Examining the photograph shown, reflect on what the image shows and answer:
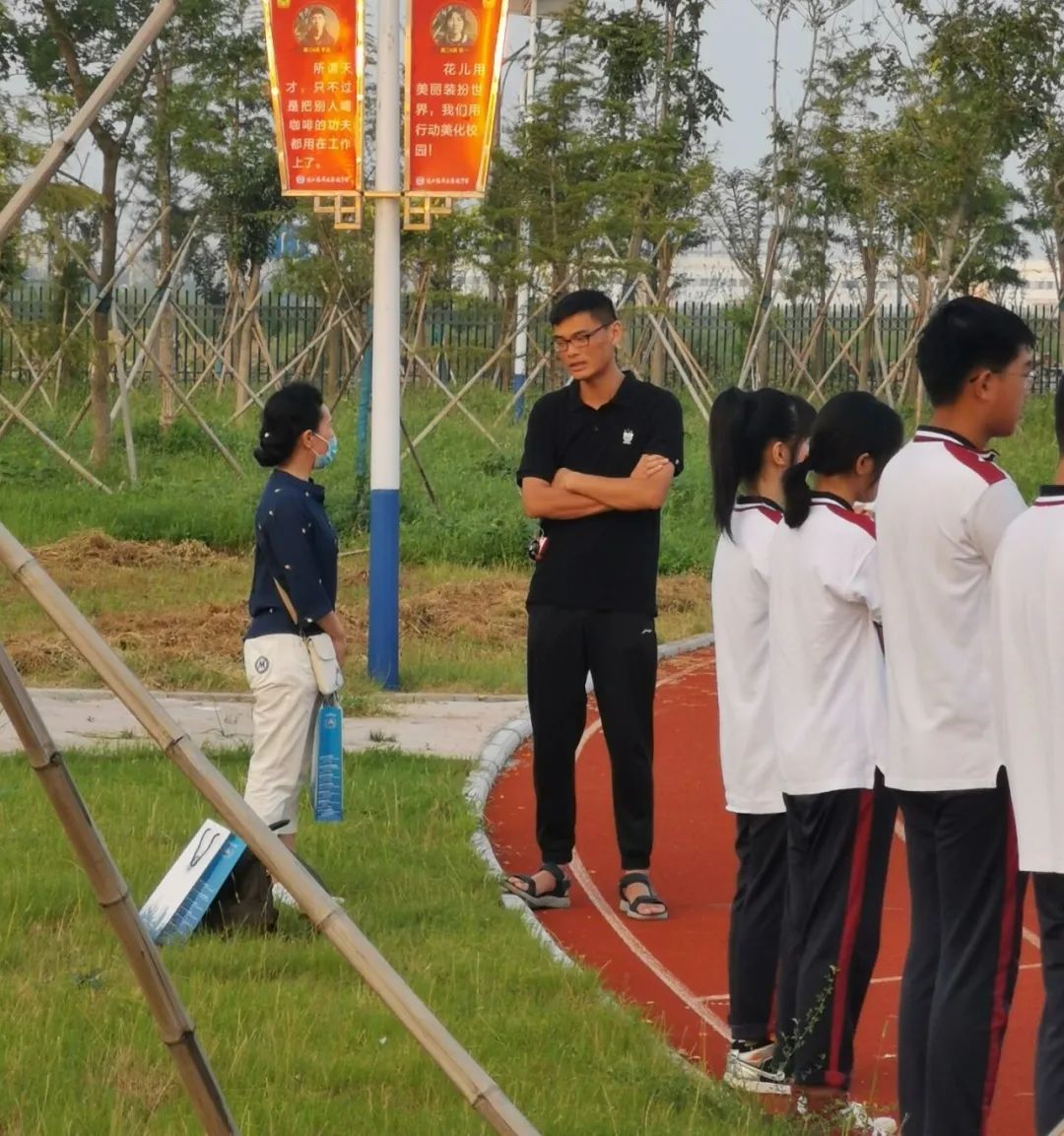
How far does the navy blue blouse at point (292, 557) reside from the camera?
252 inches

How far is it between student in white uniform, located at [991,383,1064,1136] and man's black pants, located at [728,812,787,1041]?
131cm

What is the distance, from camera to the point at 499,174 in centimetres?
2086

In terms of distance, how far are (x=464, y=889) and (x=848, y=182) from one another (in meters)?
20.0

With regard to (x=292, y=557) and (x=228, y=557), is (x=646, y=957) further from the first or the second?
(x=228, y=557)

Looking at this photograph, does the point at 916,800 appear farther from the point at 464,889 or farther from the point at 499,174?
the point at 499,174

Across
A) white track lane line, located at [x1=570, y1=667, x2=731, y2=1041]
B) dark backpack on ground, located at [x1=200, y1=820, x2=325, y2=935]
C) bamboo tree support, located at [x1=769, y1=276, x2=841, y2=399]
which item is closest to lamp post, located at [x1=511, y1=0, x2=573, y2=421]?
bamboo tree support, located at [x1=769, y1=276, x2=841, y2=399]

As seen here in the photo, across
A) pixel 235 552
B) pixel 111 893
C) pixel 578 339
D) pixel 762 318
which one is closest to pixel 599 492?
pixel 578 339

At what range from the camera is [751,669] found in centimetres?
519

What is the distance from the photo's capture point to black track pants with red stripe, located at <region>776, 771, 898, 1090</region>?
4629 mm

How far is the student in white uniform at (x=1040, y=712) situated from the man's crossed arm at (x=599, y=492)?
2.93 meters

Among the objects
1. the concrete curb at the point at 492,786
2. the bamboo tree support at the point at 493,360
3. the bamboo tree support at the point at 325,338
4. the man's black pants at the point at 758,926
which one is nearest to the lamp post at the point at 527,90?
the bamboo tree support at the point at 493,360

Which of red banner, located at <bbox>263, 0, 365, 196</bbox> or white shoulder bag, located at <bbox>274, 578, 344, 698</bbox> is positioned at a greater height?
red banner, located at <bbox>263, 0, 365, 196</bbox>

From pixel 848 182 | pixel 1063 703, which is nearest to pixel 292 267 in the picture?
pixel 848 182

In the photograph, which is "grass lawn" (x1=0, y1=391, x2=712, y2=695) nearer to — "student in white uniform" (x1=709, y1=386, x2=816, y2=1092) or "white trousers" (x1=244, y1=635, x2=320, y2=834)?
"white trousers" (x1=244, y1=635, x2=320, y2=834)
